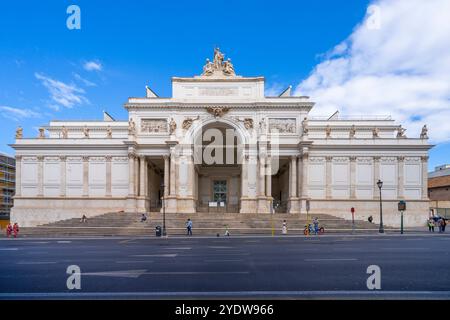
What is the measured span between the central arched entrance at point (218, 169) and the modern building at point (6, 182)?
4693 centimetres

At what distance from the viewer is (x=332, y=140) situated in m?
46.1

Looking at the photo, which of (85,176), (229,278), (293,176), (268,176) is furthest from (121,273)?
(85,176)

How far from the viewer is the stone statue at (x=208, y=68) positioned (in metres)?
47.8

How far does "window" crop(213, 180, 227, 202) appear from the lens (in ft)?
181

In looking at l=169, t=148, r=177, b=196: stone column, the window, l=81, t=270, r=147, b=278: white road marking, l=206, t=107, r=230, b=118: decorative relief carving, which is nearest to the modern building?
l=169, t=148, r=177, b=196: stone column

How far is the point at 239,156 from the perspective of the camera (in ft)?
159

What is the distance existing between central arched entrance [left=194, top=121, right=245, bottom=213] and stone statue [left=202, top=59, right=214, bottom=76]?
7.81 m

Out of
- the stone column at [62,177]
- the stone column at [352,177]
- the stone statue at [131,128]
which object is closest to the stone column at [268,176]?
the stone column at [352,177]

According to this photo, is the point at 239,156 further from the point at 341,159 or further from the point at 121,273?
the point at 121,273

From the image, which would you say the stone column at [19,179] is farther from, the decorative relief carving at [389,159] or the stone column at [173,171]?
the decorative relief carving at [389,159]
